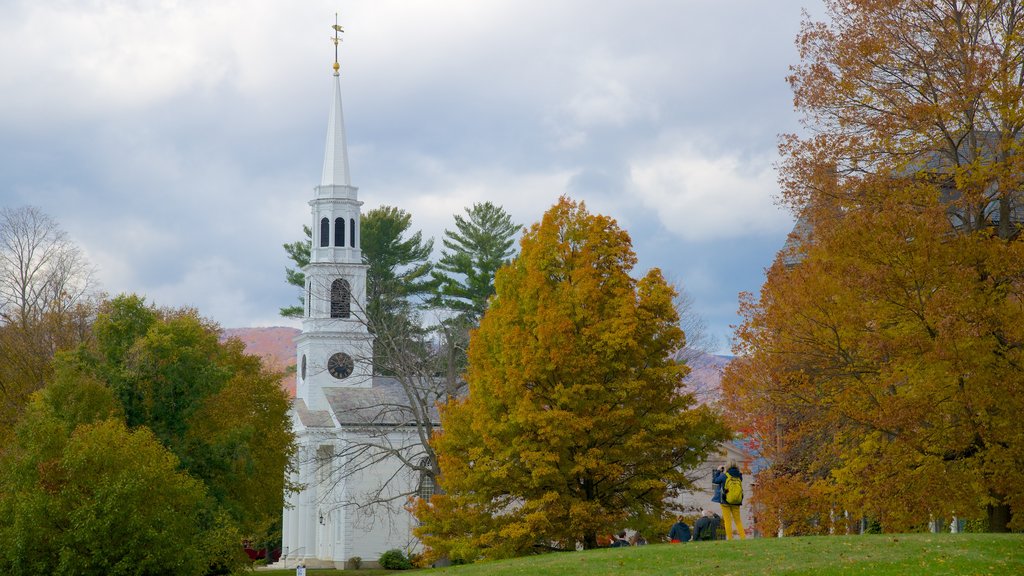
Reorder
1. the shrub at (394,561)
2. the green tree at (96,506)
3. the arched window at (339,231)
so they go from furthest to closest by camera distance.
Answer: the arched window at (339,231) < the shrub at (394,561) < the green tree at (96,506)

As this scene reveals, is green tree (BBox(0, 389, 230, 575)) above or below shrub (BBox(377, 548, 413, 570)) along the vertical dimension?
above

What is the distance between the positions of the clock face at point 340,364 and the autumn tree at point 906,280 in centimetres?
4194

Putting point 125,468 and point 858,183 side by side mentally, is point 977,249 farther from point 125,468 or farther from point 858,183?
point 125,468

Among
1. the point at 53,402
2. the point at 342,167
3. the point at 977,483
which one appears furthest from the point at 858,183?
the point at 342,167

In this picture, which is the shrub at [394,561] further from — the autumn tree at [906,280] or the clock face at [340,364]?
the autumn tree at [906,280]

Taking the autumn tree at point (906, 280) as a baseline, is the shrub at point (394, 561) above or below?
below

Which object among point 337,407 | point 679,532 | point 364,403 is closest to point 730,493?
point 679,532

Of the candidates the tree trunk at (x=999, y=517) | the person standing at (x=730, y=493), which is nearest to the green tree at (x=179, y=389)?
the person standing at (x=730, y=493)

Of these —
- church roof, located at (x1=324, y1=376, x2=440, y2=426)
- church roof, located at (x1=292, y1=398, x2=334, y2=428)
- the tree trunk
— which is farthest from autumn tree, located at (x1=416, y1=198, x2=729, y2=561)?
church roof, located at (x1=292, y1=398, x2=334, y2=428)

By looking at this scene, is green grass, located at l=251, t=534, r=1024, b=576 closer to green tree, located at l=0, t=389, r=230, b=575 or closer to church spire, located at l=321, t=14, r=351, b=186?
green tree, located at l=0, t=389, r=230, b=575

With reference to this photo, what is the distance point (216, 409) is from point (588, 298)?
1207 cm

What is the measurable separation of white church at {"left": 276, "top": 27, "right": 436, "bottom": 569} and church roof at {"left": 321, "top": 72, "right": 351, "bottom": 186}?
2.2 inches

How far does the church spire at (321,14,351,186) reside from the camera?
67.8 m

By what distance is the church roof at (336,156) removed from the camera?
67.8 metres
